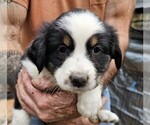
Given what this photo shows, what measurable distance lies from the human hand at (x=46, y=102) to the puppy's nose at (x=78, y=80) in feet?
0.76

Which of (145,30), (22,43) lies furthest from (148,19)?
(22,43)

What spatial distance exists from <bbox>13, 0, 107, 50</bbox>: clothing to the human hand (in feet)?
1.47

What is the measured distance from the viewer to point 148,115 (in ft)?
12.9

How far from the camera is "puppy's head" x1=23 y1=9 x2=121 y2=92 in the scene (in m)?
2.02

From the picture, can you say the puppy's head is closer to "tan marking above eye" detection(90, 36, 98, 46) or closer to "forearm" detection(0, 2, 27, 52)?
"tan marking above eye" detection(90, 36, 98, 46)

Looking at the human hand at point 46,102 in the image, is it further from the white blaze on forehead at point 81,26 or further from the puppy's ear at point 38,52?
the white blaze on forehead at point 81,26

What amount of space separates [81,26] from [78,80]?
0.27 meters

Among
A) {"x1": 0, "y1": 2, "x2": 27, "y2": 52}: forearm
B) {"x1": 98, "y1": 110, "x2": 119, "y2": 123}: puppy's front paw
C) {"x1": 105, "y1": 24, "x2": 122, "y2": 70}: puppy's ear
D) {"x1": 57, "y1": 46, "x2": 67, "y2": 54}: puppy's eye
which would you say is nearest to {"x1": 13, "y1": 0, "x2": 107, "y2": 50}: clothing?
{"x1": 0, "y1": 2, "x2": 27, "y2": 52}: forearm

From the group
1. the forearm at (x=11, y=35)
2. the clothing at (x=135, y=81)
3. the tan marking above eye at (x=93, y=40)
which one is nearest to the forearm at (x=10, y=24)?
the forearm at (x=11, y=35)

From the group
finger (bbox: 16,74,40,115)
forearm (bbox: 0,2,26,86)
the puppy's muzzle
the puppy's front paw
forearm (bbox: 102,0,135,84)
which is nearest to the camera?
the puppy's muzzle

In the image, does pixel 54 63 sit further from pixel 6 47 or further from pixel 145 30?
pixel 145 30

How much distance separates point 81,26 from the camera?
82.0 inches

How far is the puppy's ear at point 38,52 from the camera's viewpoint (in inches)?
84.5

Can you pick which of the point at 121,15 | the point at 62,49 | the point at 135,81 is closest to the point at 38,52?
the point at 62,49
